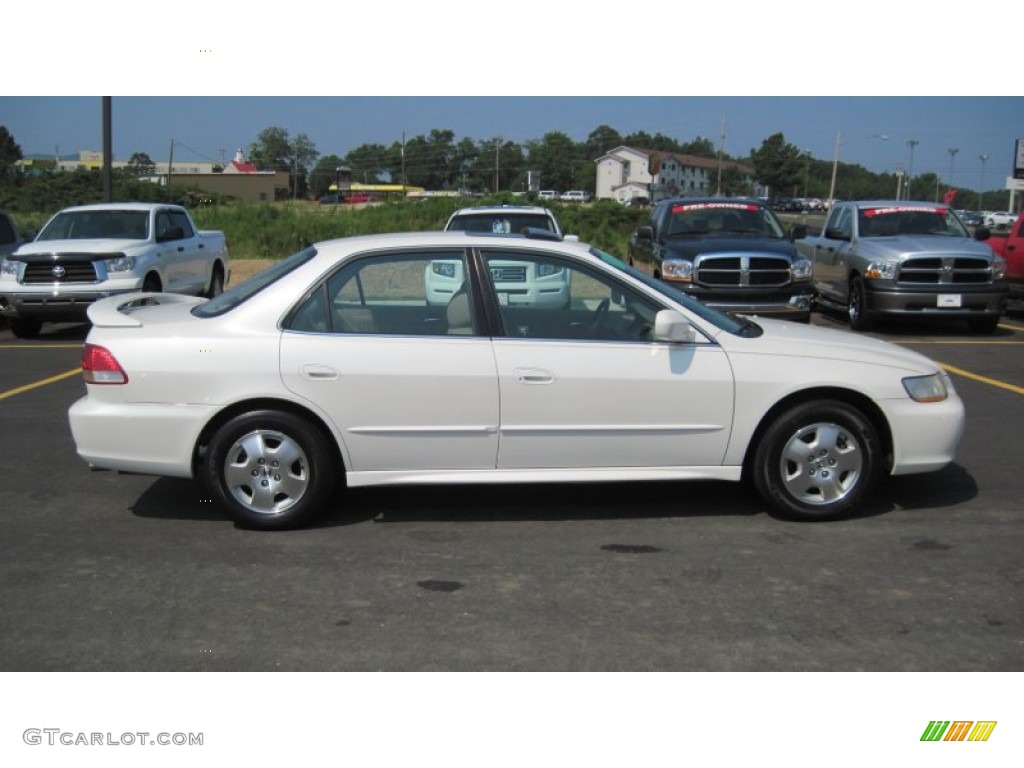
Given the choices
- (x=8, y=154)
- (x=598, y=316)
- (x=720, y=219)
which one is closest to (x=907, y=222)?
(x=720, y=219)

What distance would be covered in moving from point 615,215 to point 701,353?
35025 millimetres

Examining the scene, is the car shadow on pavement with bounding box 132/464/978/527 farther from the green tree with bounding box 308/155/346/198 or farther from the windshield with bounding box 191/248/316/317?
the green tree with bounding box 308/155/346/198

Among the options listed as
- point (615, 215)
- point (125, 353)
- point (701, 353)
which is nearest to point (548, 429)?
point (701, 353)

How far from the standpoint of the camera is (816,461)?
588 cm

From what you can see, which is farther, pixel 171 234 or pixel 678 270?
pixel 171 234

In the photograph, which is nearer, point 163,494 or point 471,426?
point 471,426

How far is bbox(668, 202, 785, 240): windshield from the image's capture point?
1413 centimetres

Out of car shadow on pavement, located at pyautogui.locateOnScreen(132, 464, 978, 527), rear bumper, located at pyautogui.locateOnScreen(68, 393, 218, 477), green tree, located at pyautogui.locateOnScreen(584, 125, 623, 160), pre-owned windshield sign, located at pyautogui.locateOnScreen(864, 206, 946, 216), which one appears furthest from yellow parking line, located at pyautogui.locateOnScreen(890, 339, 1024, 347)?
green tree, located at pyautogui.locateOnScreen(584, 125, 623, 160)

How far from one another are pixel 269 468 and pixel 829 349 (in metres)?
3.12

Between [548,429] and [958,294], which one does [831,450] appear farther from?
[958,294]

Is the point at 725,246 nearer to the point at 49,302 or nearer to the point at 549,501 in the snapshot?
the point at 549,501


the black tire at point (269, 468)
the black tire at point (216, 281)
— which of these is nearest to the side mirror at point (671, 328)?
the black tire at point (269, 468)

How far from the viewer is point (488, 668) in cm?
413
